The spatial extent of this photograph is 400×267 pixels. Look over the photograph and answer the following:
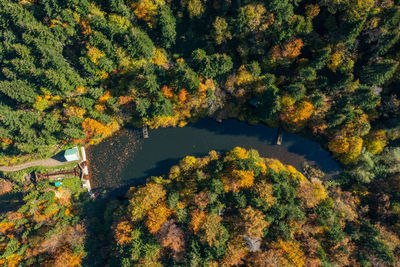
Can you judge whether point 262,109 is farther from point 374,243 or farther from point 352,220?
point 374,243

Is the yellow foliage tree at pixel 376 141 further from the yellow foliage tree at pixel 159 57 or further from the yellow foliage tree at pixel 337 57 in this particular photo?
the yellow foliage tree at pixel 159 57

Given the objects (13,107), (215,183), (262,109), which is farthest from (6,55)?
(262,109)

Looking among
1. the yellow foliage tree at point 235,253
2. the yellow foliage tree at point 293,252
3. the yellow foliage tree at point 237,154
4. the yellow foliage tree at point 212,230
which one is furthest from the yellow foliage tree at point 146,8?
the yellow foliage tree at point 293,252

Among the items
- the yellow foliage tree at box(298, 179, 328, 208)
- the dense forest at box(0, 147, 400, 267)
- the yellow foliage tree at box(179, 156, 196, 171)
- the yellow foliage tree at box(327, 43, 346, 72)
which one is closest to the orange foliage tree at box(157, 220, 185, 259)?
the dense forest at box(0, 147, 400, 267)

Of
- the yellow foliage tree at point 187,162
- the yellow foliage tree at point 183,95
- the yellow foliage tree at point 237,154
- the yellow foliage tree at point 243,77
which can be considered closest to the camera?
the yellow foliage tree at point 243,77

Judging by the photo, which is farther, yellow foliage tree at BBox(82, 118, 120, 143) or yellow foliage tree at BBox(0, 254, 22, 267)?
yellow foliage tree at BBox(82, 118, 120, 143)

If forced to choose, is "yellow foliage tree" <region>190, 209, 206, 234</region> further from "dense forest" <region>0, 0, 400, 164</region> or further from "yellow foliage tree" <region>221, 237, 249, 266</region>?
"dense forest" <region>0, 0, 400, 164</region>
